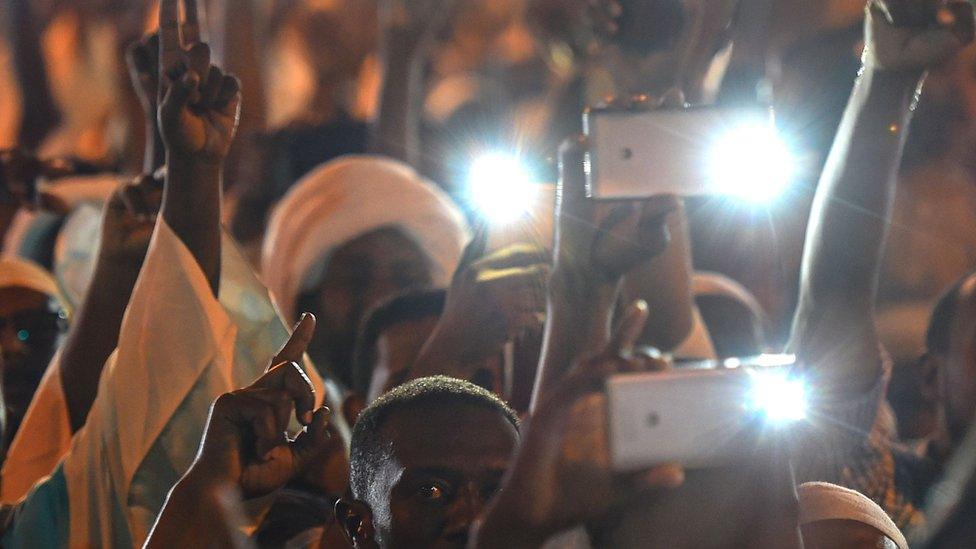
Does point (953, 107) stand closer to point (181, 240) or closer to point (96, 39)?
point (181, 240)

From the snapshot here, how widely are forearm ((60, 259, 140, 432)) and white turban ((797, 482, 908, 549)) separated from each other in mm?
1423

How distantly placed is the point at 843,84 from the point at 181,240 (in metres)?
2.50

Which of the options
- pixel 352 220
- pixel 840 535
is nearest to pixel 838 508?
pixel 840 535

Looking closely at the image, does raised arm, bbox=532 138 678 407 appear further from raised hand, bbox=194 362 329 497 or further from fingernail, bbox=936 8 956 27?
fingernail, bbox=936 8 956 27

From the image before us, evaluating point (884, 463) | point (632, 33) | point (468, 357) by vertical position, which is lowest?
point (884, 463)

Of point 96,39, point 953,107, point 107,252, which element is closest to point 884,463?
point 107,252

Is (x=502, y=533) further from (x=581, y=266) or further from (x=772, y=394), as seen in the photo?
(x=581, y=266)

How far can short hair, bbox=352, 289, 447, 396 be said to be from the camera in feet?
11.3

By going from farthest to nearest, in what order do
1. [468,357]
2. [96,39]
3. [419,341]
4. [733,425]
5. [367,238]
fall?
[96,39], [367,238], [419,341], [468,357], [733,425]

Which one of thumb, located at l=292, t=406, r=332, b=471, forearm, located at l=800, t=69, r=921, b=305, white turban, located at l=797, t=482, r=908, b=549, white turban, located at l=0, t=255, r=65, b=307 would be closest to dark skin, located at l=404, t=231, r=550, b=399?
forearm, located at l=800, t=69, r=921, b=305

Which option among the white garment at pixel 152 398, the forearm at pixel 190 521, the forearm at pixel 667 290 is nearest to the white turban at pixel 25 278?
the white garment at pixel 152 398

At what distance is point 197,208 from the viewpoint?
8.98ft

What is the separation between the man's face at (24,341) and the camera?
355cm

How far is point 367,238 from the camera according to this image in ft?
12.9
